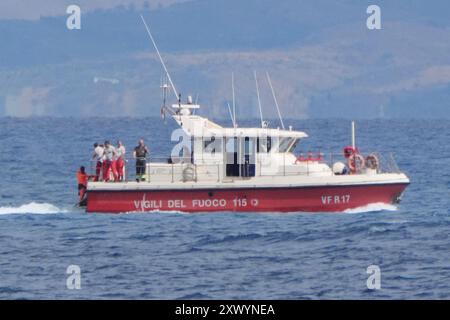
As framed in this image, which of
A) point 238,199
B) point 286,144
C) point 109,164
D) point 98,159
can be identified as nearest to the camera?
point 238,199

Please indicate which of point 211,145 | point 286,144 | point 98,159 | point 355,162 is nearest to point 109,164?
point 98,159

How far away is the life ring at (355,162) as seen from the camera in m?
55.1

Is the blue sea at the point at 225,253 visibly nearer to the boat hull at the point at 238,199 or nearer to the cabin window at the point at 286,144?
the boat hull at the point at 238,199

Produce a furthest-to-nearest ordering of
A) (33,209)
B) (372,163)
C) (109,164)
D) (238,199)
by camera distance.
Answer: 1. (33,209)
2. (372,163)
3. (109,164)
4. (238,199)

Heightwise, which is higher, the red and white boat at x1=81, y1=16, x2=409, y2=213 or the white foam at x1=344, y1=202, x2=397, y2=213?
the red and white boat at x1=81, y1=16, x2=409, y2=213

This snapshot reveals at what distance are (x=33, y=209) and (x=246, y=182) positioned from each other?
8.32 metres

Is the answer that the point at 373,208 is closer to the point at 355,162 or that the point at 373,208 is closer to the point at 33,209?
the point at 355,162

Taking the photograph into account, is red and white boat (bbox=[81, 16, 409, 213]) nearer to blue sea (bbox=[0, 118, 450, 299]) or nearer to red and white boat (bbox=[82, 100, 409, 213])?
red and white boat (bbox=[82, 100, 409, 213])

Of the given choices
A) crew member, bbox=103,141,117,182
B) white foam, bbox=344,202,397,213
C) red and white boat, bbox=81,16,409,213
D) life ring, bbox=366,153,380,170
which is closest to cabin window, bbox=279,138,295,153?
red and white boat, bbox=81,16,409,213

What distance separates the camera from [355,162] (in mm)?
55250

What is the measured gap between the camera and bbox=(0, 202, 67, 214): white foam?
2253 inches

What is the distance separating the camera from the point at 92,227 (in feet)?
172

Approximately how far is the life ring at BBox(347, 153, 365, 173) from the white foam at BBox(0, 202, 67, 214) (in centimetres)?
985
